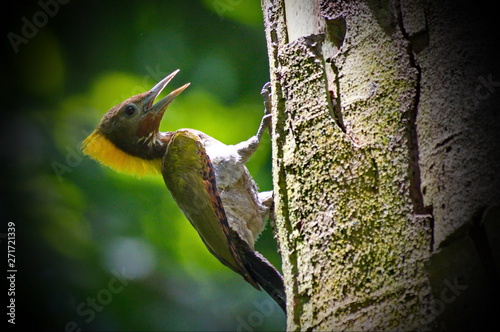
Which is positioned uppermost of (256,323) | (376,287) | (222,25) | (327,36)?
(222,25)

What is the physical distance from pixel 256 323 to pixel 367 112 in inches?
136

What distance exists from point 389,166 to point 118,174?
330 cm

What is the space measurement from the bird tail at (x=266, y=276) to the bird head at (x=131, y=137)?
41.1 inches

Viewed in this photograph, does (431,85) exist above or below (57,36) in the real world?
below

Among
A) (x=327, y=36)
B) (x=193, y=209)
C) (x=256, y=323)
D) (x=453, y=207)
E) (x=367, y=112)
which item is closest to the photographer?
(x=453, y=207)

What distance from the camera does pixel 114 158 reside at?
149 inches

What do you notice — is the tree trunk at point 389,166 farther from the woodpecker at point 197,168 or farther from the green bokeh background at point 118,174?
the green bokeh background at point 118,174

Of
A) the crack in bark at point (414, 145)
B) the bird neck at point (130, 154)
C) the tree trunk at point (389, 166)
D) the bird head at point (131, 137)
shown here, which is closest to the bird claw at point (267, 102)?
the bird head at point (131, 137)

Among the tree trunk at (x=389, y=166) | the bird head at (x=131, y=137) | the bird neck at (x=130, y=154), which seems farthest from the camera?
the bird neck at (x=130, y=154)

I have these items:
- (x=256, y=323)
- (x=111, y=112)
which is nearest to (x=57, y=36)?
(x=111, y=112)

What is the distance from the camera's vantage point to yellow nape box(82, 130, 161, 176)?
3.72 meters

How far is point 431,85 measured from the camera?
3.69 ft

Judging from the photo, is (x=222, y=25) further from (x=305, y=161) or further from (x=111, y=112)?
(x=305, y=161)

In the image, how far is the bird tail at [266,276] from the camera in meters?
2.88
